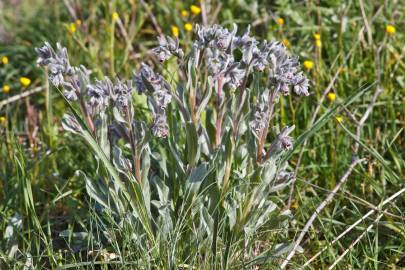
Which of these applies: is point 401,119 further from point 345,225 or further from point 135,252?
point 135,252

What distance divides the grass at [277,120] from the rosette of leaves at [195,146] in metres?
0.08

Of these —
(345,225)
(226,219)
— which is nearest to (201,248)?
(226,219)

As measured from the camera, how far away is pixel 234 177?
261 centimetres

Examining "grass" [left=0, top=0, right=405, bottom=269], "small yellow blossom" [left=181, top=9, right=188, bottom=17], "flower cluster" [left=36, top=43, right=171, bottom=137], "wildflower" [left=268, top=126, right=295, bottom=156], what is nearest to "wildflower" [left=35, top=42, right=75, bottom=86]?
"flower cluster" [left=36, top=43, right=171, bottom=137]

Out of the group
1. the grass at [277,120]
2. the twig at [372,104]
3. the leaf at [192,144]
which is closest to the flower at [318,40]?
the grass at [277,120]

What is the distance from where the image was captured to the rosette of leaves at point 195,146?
2361mm

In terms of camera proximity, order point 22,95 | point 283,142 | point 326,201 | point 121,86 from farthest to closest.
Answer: point 22,95 → point 326,201 → point 283,142 → point 121,86

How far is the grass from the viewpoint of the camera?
8.55ft

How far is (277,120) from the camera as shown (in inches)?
123

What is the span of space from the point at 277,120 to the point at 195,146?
2.48ft

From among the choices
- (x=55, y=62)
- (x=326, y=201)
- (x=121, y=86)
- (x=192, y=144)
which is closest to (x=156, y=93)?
(x=121, y=86)

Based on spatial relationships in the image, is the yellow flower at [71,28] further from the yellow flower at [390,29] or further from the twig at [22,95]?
the yellow flower at [390,29]

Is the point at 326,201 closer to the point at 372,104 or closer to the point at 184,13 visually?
the point at 372,104

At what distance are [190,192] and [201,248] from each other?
22 centimetres
